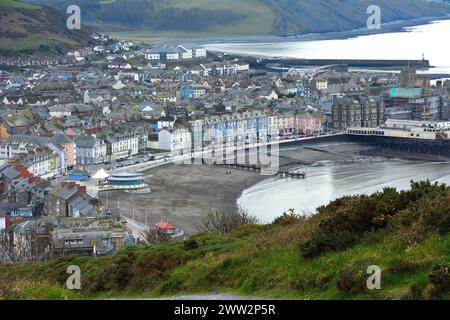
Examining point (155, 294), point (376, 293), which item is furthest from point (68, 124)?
point (376, 293)

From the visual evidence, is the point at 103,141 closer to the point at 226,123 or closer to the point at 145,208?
the point at 226,123

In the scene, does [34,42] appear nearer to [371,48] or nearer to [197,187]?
[371,48]

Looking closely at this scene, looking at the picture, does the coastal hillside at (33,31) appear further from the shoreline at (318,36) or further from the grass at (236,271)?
the grass at (236,271)

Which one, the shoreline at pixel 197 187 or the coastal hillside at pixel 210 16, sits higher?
the coastal hillside at pixel 210 16

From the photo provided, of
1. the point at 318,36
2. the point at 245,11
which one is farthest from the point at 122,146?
the point at 318,36

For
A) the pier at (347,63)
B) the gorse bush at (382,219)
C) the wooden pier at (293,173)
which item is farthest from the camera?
the pier at (347,63)

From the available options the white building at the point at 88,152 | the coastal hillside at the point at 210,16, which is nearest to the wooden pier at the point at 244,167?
the white building at the point at 88,152

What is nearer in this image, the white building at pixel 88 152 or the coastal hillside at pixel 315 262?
the coastal hillside at pixel 315 262
